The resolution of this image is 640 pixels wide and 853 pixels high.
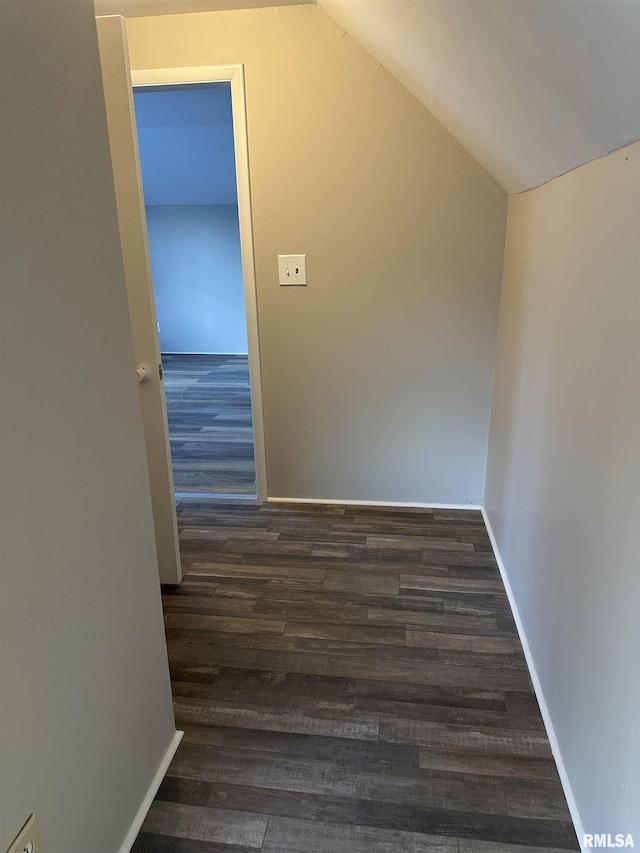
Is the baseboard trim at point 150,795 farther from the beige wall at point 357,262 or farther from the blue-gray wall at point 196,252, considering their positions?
the blue-gray wall at point 196,252

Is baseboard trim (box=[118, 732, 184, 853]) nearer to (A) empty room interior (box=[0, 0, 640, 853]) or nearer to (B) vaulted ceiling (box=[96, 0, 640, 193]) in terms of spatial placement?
(A) empty room interior (box=[0, 0, 640, 853])

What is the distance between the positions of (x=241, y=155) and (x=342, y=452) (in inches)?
56.1

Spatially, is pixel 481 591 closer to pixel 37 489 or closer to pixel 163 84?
pixel 37 489

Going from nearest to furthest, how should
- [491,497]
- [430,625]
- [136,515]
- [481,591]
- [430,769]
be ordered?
[136,515] < [430,769] < [430,625] < [481,591] < [491,497]

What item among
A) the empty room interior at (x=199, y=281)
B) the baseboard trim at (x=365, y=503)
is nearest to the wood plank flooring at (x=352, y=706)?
the baseboard trim at (x=365, y=503)

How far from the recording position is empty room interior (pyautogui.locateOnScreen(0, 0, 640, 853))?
93 centimetres

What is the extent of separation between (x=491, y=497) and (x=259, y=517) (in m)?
1.11

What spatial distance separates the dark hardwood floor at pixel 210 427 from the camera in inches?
124

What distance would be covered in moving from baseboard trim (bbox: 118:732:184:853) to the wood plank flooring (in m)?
0.02

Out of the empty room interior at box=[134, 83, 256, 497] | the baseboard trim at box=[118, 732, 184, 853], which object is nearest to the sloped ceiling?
the empty room interior at box=[134, 83, 256, 497]

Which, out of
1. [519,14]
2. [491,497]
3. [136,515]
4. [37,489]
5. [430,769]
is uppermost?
[519,14]

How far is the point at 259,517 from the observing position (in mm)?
2723

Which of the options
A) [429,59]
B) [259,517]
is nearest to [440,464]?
[259,517]

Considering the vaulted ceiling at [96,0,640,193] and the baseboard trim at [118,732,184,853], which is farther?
the baseboard trim at [118,732,184,853]
